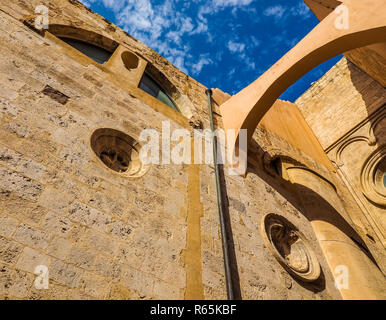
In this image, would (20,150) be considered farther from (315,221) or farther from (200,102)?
(315,221)

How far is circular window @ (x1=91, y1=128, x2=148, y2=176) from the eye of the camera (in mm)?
3625

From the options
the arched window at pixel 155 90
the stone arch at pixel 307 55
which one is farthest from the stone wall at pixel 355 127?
the arched window at pixel 155 90

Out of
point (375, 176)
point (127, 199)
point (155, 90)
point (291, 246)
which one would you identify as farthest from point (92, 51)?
point (375, 176)

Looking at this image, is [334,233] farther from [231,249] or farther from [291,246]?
[231,249]

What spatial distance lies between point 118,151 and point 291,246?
3.27 meters

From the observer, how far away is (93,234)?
104 inches

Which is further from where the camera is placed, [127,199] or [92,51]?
[92,51]

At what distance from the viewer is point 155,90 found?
5980 millimetres

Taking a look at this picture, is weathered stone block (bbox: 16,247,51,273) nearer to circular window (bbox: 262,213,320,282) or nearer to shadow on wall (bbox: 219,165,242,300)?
shadow on wall (bbox: 219,165,242,300)

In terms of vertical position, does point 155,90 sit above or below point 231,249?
above

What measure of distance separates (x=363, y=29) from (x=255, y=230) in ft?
11.7

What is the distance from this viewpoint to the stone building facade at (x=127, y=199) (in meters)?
2.42

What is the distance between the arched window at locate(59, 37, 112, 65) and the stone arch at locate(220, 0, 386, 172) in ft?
9.18

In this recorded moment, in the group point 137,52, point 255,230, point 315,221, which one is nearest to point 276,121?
point 315,221
